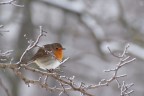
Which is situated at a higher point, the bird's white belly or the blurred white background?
the blurred white background

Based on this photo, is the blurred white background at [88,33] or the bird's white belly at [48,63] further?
the blurred white background at [88,33]

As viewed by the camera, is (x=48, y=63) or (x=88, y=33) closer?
(x=48, y=63)

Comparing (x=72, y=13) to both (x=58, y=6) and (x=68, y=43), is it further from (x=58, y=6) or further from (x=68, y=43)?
(x=68, y=43)

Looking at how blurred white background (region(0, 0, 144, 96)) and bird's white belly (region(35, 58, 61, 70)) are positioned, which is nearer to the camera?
bird's white belly (region(35, 58, 61, 70))

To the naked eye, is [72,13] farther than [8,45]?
No

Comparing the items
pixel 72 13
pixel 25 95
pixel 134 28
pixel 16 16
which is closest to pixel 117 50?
pixel 134 28

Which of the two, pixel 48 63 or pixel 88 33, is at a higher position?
pixel 88 33

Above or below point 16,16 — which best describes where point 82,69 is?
above

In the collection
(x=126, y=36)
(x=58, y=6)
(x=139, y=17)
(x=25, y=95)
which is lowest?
(x=25, y=95)

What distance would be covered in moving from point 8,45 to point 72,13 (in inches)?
90.1

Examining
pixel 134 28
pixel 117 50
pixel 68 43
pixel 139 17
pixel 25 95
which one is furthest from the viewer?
pixel 25 95

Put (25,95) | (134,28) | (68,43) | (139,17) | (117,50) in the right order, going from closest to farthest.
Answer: (117,50), (134,28), (139,17), (68,43), (25,95)

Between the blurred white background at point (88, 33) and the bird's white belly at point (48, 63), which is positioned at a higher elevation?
the blurred white background at point (88, 33)

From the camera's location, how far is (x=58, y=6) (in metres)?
11.9
